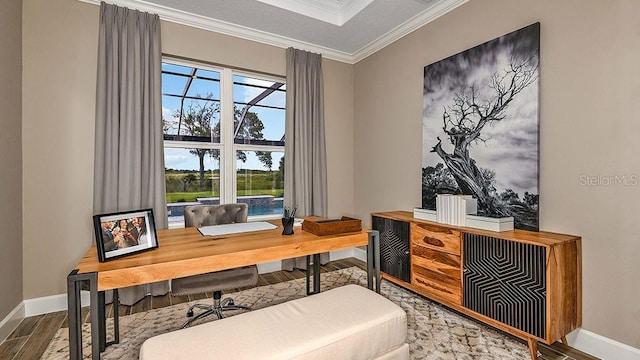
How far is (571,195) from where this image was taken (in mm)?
2064

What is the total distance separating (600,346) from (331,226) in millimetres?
→ 1904

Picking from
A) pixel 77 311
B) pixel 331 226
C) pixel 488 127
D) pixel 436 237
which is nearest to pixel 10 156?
pixel 77 311

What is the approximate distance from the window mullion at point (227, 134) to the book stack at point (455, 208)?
232cm

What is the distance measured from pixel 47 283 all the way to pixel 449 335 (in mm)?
3437

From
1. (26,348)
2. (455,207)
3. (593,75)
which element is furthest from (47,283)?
(593,75)

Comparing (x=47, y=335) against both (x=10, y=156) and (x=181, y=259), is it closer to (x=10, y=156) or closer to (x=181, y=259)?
(x=10, y=156)

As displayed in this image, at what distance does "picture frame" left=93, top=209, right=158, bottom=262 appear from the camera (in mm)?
1467

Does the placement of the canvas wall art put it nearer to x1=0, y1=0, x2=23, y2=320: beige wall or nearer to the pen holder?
the pen holder

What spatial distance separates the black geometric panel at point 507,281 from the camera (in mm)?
1878

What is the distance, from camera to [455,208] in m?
2.50

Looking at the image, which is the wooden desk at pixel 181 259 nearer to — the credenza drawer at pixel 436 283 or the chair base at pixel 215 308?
the chair base at pixel 215 308

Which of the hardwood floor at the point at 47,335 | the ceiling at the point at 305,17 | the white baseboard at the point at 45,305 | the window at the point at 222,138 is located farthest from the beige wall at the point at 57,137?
the window at the point at 222,138

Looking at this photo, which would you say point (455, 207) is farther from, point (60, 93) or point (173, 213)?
point (60, 93)

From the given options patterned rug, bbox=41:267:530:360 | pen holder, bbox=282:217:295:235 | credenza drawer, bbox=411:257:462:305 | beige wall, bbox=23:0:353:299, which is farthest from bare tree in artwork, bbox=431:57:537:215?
beige wall, bbox=23:0:353:299
